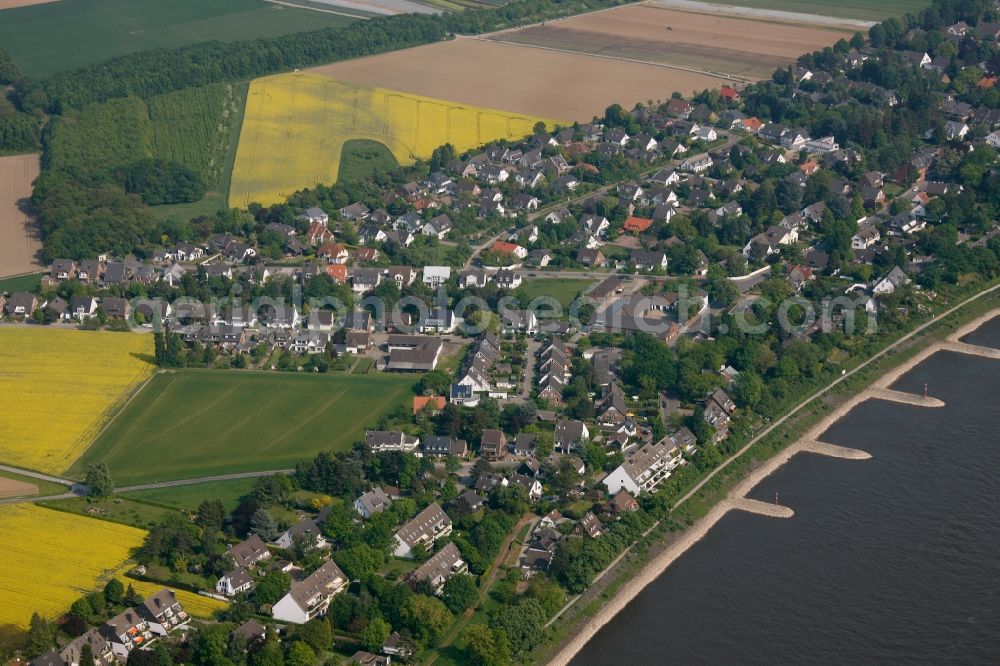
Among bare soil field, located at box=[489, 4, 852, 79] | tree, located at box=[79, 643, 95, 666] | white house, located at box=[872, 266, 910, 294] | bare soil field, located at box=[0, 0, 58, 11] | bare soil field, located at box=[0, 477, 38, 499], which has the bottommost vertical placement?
tree, located at box=[79, 643, 95, 666]

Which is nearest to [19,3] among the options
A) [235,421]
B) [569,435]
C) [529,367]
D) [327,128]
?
[327,128]

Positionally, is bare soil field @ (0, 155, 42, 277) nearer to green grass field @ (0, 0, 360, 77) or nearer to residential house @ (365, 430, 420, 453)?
green grass field @ (0, 0, 360, 77)

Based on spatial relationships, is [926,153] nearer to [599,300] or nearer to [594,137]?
[594,137]

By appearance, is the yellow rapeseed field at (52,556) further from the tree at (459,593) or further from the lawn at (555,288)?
the lawn at (555,288)

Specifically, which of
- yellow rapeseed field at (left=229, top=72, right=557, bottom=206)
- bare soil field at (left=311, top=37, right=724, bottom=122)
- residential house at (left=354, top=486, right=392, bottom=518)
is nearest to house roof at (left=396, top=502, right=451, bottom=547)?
residential house at (left=354, top=486, right=392, bottom=518)

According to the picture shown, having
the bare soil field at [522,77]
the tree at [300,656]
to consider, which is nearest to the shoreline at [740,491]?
the tree at [300,656]

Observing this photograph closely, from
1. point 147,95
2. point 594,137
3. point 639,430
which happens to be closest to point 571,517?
point 639,430
